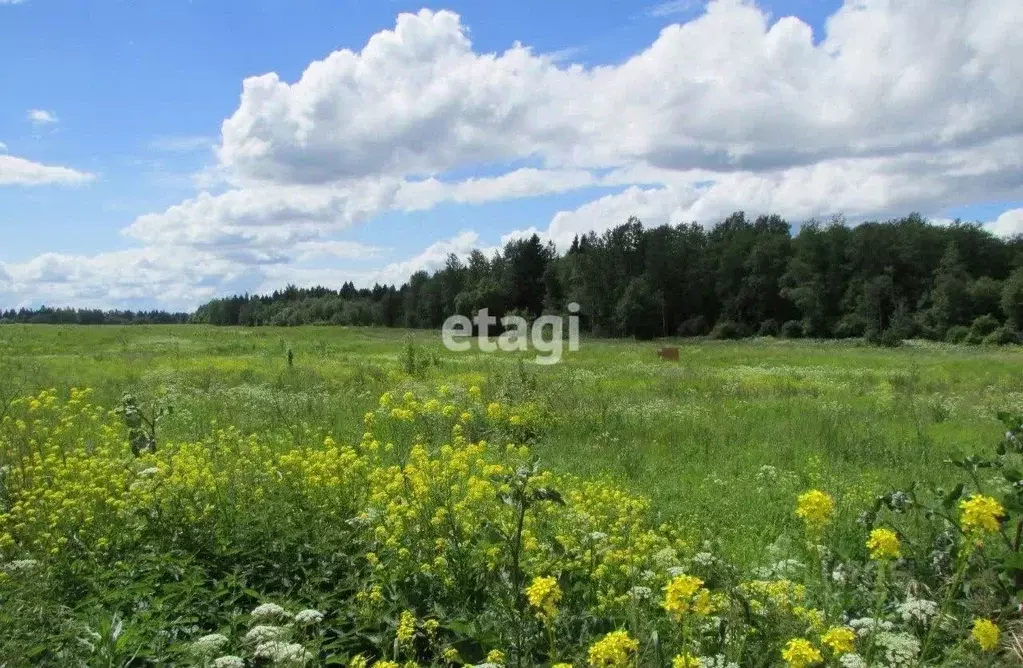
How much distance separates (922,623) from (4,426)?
740cm

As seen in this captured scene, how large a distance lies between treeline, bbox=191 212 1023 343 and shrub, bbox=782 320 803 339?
0.32 feet

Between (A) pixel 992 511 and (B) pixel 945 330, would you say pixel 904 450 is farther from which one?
(B) pixel 945 330

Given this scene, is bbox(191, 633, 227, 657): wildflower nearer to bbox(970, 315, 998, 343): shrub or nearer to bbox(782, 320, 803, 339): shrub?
bbox(970, 315, 998, 343): shrub

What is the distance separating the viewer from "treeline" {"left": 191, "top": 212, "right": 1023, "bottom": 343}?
6162 cm

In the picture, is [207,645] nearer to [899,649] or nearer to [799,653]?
[799,653]

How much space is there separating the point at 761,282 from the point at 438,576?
78.2 m

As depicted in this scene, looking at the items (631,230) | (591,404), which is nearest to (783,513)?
(591,404)

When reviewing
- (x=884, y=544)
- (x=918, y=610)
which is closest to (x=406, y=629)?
(x=884, y=544)

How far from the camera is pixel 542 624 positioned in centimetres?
333

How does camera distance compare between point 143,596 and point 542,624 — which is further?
point 143,596

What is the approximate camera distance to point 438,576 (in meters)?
4.09

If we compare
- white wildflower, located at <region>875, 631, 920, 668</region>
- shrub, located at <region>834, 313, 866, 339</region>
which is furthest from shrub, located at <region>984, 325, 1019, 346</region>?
white wildflower, located at <region>875, 631, 920, 668</region>

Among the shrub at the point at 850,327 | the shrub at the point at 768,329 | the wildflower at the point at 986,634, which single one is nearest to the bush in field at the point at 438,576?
the wildflower at the point at 986,634

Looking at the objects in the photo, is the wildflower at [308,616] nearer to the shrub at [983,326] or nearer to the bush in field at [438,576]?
the bush in field at [438,576]
